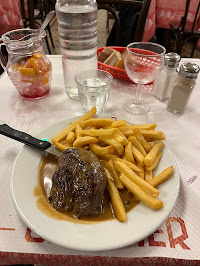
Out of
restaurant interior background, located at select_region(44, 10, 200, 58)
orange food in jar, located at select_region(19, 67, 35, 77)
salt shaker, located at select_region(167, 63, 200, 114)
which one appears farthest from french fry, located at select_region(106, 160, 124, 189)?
restaurant interior background, located at select_region(44, 10, 200, 58)

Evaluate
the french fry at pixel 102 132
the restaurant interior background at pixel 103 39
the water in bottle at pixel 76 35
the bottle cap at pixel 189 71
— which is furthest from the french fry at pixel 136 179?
the restaurant interior background at pixel 103 39

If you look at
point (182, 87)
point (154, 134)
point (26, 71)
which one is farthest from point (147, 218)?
point (26, 71)

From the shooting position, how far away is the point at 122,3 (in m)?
2.33

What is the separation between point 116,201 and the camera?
2.78 feet

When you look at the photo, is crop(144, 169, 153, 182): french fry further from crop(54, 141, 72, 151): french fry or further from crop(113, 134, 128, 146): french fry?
crop(54, 141, 72, 151): french fry

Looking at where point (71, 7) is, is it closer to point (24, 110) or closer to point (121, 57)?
point (121, 57)

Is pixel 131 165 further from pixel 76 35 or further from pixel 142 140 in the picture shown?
pixel 76 35

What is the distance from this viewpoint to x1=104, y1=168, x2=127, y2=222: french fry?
81cm

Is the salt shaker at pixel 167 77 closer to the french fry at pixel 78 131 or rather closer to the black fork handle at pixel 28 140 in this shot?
the french fry at pixel 78 131

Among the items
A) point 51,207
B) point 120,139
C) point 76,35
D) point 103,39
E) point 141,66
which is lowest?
point 103,39

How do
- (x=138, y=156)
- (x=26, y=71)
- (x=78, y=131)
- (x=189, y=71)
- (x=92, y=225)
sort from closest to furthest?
1. (x=92, y=225)
2. (x=138, y=156)
3. (x=78, y=131)
4. (x=189, y=71)
5. (x=26, y=71)

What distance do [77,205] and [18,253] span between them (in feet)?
0.83

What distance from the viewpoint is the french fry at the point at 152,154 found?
0.97 metres

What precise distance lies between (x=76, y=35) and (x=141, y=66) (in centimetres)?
47
